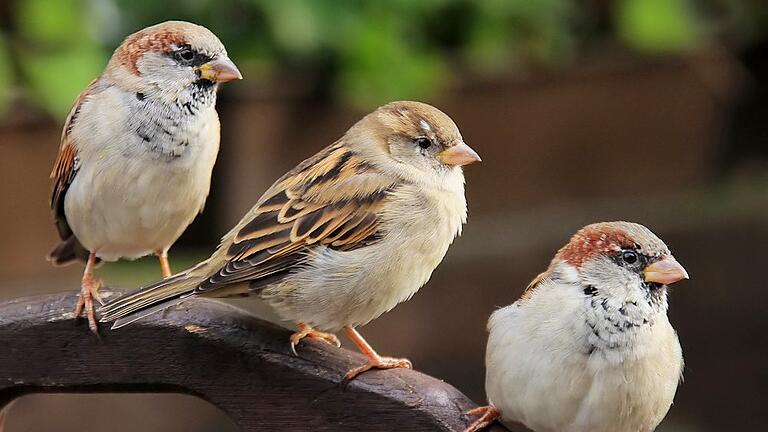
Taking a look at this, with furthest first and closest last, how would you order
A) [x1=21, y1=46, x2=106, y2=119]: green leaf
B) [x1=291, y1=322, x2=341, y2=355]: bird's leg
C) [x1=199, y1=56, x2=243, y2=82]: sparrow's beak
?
1. [x1=21, y1=46, x2=106, y2=119]: green leaf
2. [x1=199, y1=56, x2=243, y2=82]: sparrow's beak
3. [x1=291, y1=322, x2=341, y2=355]: bird's leg

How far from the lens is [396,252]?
2328 mm

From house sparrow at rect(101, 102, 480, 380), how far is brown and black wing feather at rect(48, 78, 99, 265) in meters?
0.48

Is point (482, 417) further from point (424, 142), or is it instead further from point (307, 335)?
point (424, 142)

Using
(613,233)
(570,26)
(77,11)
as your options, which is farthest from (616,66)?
(613,233)

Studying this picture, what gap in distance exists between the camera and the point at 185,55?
2516 mm

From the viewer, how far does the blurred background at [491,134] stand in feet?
15.0

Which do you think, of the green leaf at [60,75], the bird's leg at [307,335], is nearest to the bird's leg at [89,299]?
the bird's leg at [307,335]

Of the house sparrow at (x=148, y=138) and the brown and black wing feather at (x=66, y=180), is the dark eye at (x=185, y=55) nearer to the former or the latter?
the house sparrow at (x=148, y=138)

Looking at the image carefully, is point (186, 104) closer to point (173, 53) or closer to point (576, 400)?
point (173, 53)

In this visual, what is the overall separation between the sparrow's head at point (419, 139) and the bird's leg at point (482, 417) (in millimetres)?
528

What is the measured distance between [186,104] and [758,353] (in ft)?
11.6

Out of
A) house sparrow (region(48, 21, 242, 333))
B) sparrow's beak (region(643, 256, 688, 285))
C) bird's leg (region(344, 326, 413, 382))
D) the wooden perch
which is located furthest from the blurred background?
sparrow's beak (region(643, 256, 688, 285))

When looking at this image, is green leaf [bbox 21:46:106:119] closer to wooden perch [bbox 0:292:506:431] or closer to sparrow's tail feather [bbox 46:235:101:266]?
sparrow's tail feather [bbox 46:235:101:266]

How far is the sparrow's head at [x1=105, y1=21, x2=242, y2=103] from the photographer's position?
97.7 inches
